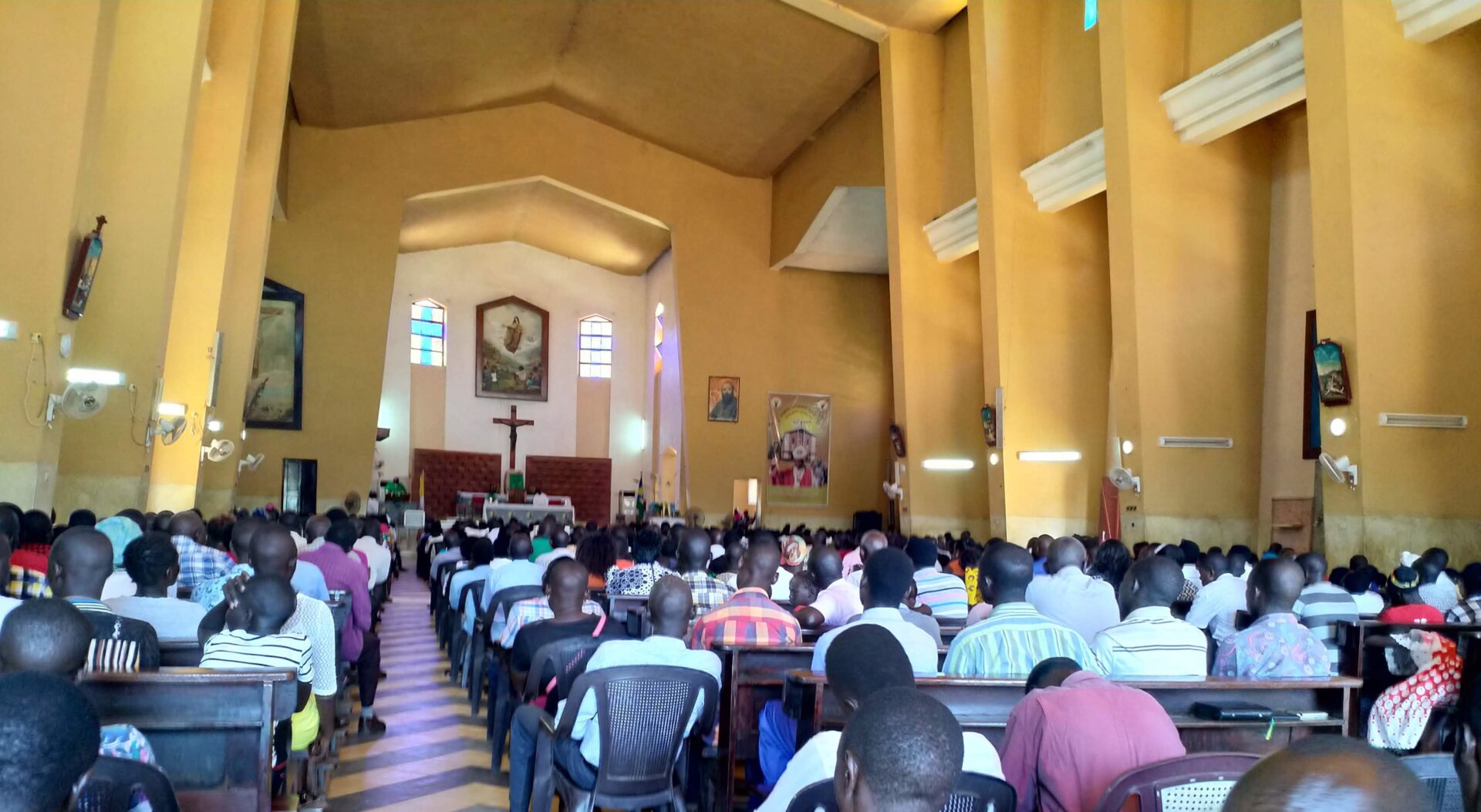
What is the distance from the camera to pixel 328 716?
4688mm

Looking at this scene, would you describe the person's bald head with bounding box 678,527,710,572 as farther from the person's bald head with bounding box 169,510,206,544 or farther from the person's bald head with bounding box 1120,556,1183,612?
the person's bald head with bounding box 169,510,206,544

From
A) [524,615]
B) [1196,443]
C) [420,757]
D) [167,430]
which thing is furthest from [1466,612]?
[167,430]

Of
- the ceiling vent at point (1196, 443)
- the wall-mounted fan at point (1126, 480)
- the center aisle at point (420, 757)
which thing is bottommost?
the center aisle at point (420, 757)

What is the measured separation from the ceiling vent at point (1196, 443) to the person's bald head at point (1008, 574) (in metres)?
7.93

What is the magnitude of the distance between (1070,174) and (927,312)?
326cm

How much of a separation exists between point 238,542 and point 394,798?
2048 mm

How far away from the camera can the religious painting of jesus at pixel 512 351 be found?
76.6 feet

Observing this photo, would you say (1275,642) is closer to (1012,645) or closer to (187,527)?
(1012,645)

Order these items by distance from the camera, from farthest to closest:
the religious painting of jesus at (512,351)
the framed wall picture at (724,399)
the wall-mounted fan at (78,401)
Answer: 1. the religious painting of jesus at (512,351)
2. the framed wall picture at (724,399)
3. the wall-mounted fan at (78,401)

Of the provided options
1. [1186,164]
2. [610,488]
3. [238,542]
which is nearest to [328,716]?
[238,542]

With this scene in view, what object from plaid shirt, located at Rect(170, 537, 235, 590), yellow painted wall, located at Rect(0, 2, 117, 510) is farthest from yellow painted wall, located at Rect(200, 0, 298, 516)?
plaid shirt, located at Rect(170, 537, 235, 590)

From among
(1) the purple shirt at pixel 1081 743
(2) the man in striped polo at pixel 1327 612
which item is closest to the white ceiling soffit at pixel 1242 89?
(2) the man in striped polo at pixel 1327 612

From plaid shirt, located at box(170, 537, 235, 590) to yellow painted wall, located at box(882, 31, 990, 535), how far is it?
408 inches

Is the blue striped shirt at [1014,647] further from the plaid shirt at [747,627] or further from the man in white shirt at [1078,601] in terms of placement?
the man in white shirt at [1078,601]
